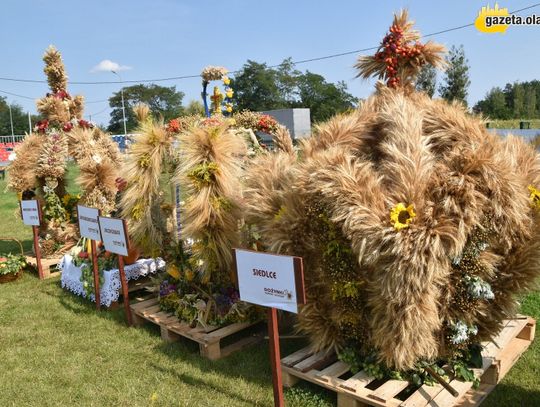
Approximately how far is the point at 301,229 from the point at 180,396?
1506 millimetres

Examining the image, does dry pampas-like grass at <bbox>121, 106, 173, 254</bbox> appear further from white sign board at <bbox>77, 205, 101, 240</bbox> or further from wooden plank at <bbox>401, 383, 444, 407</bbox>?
wooden plank at <bbox>401, 383, 444, 407</bbox>

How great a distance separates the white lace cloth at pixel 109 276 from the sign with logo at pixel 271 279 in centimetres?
278

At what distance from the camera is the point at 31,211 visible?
253 inches

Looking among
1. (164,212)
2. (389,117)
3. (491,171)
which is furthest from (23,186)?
(491,171)

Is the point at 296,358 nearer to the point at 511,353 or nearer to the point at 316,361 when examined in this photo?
Result: the point at 316,361

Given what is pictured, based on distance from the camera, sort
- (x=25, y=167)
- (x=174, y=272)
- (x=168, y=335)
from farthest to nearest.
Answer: (x=25, y=167) → (x=174, y=272) → (x=168, y=335)

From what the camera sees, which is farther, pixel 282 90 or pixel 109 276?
pixel 282 90

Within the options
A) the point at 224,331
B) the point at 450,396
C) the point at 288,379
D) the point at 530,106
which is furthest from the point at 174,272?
the point at 530,106

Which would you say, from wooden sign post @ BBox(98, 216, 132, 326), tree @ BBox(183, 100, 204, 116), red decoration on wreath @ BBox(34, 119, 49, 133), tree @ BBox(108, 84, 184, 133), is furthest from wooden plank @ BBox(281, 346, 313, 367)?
tree @ BBox(108, 84, 184, 133)

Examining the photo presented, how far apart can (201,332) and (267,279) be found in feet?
5.08

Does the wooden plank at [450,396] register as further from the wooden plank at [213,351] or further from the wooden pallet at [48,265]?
the wooden pallet at [48,265]

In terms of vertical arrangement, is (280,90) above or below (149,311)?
above

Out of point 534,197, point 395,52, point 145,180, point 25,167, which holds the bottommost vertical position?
point 534,197

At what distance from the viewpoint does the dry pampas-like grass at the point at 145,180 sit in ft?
15.0
